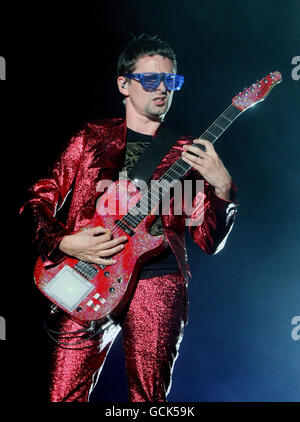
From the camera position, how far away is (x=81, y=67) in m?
3.20

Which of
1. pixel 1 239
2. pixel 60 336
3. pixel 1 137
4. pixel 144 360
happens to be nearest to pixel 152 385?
pixel 144 360

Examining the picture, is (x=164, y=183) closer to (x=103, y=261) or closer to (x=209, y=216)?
(x=209, y=216)

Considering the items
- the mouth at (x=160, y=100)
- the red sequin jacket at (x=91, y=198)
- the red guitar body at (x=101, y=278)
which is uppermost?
the mouth at (x=160, y=100)

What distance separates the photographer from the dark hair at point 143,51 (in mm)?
2170

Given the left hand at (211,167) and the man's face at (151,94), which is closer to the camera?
the left hand at (211,167)

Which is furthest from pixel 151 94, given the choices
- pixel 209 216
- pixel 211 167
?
pixel 209 216

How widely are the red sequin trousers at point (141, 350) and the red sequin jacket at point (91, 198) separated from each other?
0.57ft

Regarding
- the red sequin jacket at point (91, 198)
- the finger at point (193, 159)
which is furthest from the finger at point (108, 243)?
the finger at point (193, 159)

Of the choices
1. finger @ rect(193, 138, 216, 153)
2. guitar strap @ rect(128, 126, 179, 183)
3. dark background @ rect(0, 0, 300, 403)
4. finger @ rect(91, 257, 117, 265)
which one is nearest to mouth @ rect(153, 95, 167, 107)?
guitar strap @ rect(128, 126, 179, 183)

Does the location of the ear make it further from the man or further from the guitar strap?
the guitar strap

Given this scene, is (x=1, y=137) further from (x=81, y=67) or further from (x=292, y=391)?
(x=292, y=391)

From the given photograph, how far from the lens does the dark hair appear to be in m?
2.17

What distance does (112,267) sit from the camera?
1.77 m

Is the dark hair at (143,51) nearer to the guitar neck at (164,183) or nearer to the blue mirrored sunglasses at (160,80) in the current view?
the blue mirrored sunglasses at (160,80)
